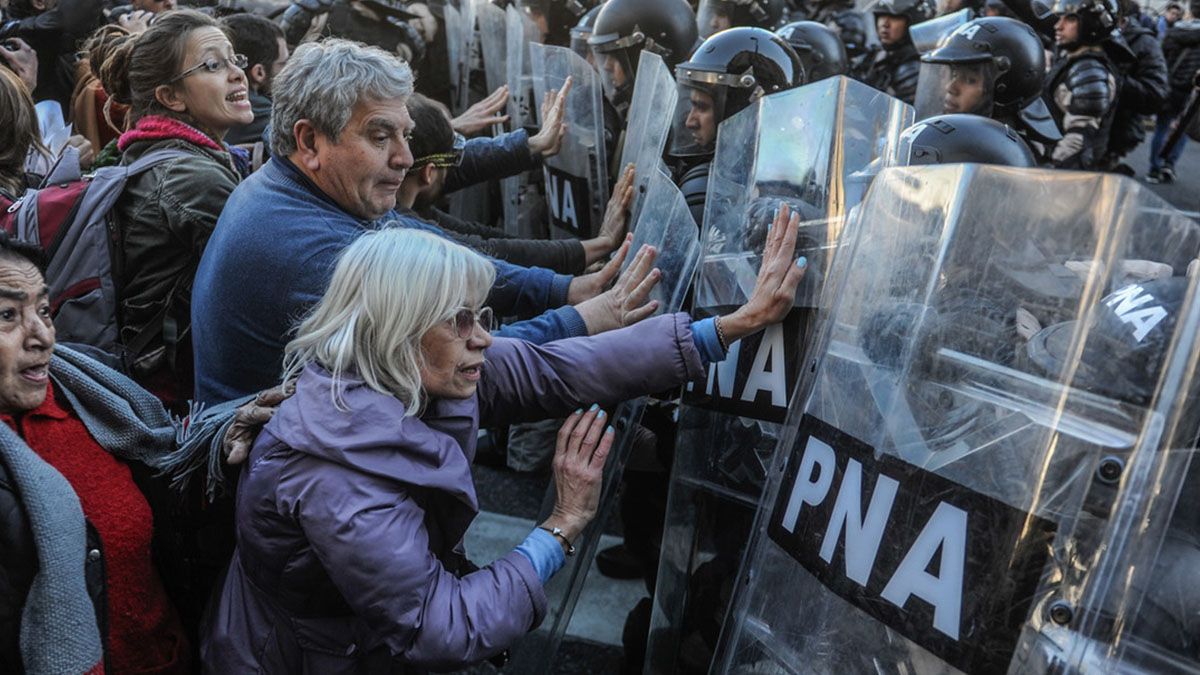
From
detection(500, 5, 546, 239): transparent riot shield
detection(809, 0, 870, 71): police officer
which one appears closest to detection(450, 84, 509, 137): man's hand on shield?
detection(500, 5, 546, 239): transparent riot shield

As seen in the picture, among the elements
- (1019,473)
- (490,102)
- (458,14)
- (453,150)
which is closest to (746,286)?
(1019,473)

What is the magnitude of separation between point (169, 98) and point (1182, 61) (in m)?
10.3

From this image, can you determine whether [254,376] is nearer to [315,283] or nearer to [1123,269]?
[315,283]

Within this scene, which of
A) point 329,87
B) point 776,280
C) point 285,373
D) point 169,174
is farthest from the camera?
point 169,174

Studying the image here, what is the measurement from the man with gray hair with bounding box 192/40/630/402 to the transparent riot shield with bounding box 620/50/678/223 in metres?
0.77

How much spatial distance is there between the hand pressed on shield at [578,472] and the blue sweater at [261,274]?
442mm

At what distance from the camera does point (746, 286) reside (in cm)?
217

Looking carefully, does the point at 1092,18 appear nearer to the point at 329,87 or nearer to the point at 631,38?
the point at 631,38

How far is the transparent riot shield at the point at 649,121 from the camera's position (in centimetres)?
279

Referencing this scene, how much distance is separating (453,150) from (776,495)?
1.79 m

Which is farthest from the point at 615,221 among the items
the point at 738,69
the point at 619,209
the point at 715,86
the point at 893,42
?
the point at 893,42

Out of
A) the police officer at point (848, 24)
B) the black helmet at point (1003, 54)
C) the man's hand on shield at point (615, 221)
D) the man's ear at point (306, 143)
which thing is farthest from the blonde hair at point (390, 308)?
the police officer at point (848, 24)

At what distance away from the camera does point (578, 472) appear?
6.08 feet

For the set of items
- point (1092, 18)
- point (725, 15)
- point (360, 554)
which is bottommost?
point (360, 554)
